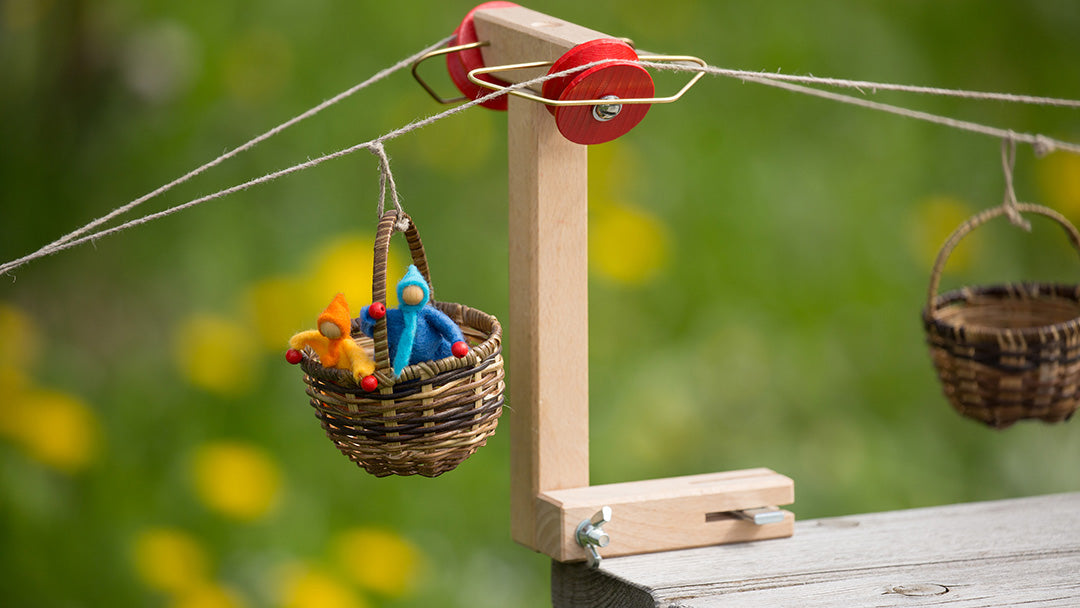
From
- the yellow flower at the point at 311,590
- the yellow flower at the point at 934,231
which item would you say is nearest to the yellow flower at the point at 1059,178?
the yellow flower at the point at 934,231

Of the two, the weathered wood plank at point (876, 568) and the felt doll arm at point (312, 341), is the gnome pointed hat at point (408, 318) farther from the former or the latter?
the weathered wood plank at point (876, 568)

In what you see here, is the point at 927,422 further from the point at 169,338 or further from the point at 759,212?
the point at 169,338

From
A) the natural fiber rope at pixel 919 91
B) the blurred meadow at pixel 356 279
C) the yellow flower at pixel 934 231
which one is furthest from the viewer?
the yellow flower at pixel 934 231

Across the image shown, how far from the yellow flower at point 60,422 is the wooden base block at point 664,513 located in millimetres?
923

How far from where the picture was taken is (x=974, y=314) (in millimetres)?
1328

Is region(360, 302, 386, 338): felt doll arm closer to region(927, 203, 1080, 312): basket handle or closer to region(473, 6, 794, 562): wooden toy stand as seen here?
region(473, 6, 794, 562): wooden toy stand

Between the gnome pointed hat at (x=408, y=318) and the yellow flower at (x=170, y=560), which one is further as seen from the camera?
the yellow flower at (x=170, y=560)

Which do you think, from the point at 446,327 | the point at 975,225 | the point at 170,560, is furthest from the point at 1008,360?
the point at 170,560

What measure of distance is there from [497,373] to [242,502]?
965 mm

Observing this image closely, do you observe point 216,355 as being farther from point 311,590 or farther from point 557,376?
point 557,376

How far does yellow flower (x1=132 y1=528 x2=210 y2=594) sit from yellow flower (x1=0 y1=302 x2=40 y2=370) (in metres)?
0.29

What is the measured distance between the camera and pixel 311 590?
1.83 metres

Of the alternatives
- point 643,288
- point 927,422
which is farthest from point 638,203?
point 927,422

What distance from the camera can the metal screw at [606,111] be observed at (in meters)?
0.99
